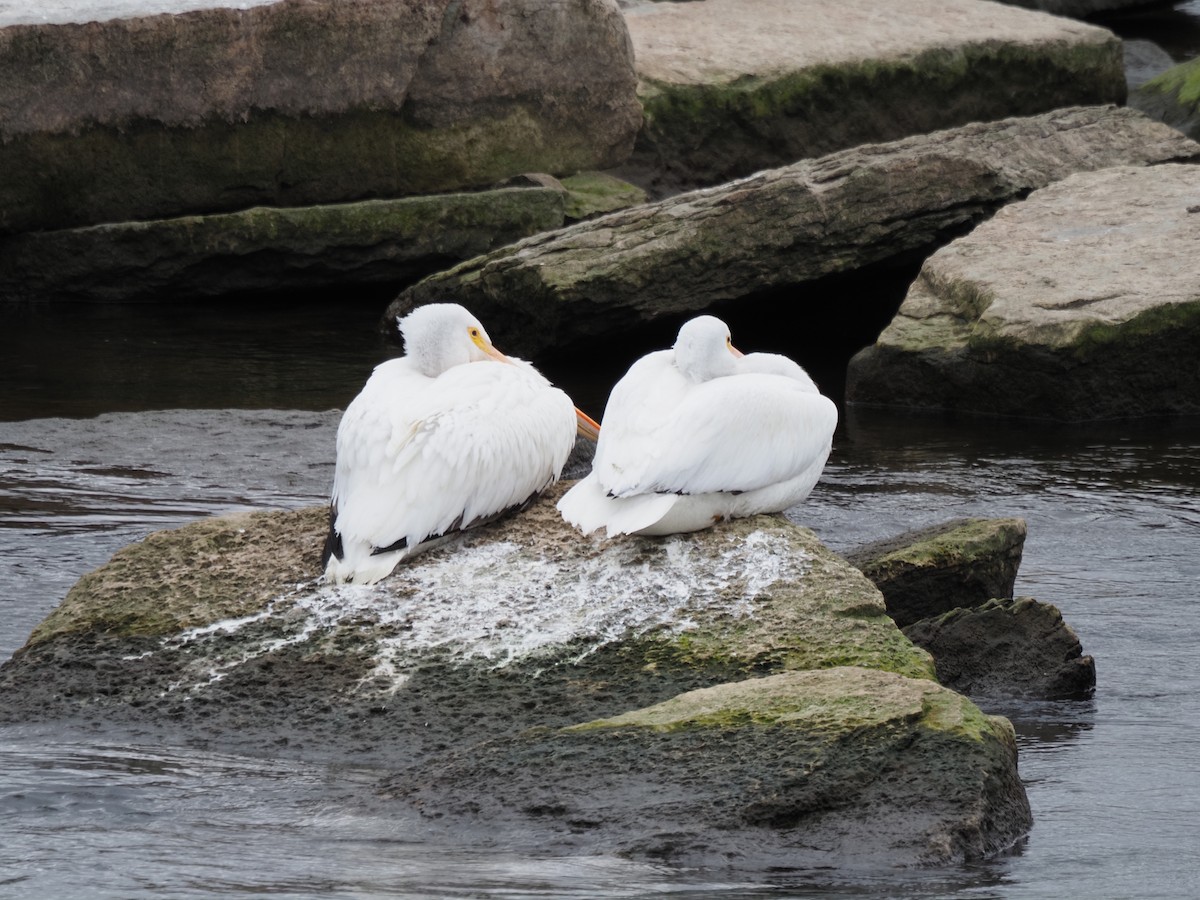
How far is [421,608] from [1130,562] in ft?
8.84

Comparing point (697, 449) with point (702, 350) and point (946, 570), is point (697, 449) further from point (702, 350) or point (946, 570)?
point (946, 570)

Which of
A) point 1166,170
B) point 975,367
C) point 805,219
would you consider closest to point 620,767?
point 975,367

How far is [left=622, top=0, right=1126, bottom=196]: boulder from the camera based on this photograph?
11.5m

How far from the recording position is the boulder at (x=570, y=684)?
3686 millimetres

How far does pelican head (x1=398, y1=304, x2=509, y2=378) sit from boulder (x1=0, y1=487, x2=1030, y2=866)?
0.70 meters

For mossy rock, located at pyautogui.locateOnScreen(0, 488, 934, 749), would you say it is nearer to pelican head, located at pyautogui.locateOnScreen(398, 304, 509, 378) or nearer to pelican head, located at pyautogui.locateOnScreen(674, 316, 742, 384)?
pelican head, located at pyautogui.locateOnScreen(674, 316, 742, 384)

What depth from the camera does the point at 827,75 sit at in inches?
460

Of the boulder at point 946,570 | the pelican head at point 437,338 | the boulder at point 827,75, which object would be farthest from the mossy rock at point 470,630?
the boulder at point 827,75

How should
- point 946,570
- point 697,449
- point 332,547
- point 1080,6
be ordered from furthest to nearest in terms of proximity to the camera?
point 1080,6 → point 946,570 → point 697,449 → point 332,547

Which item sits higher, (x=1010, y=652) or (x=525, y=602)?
(x=525, y=602)

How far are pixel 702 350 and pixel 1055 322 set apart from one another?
2.87 m

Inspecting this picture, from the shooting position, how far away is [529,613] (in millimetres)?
4438

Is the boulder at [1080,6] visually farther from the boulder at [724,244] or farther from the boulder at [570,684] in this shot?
the boulder at [570,684]

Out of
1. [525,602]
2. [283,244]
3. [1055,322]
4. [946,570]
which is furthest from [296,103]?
[525,602]
